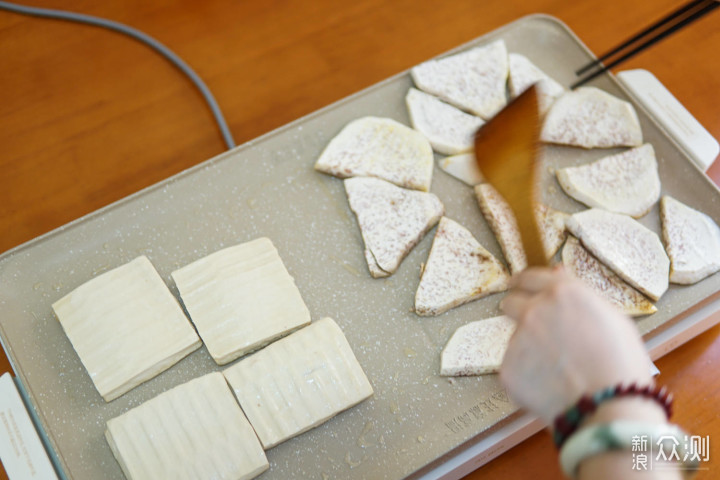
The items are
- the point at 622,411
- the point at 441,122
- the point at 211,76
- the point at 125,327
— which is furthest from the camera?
the point at 211,76

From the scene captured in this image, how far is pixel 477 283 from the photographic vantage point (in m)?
1.00

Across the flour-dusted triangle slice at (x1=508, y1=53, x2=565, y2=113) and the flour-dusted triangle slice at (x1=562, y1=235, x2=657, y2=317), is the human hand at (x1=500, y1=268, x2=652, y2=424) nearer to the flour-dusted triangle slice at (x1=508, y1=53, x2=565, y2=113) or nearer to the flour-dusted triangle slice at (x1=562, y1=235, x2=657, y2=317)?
the flour-dusted triangle slice at (x1=562, y1=235, x2=657, y2=317)

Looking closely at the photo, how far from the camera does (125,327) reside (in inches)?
36.1

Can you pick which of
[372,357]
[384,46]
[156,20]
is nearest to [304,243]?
[372,357]

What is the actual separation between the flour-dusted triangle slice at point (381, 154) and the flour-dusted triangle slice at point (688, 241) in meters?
0.44

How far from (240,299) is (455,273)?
36cm

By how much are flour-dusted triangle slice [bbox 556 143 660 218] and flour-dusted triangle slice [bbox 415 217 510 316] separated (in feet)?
0.75

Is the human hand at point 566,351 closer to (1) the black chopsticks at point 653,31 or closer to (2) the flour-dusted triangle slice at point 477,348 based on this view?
(2) the flour-dusted triangle slice at point 477,348

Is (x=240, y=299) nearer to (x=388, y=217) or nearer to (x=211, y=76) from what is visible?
(x=388, y=217)

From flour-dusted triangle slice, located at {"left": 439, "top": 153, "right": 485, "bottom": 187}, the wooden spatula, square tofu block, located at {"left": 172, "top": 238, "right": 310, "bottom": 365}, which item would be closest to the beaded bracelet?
the wooden spatula

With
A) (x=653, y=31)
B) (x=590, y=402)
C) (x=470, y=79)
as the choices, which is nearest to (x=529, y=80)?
(x=470, y=79)

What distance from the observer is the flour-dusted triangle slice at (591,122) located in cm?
117

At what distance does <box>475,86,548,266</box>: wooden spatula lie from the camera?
31.0 inches

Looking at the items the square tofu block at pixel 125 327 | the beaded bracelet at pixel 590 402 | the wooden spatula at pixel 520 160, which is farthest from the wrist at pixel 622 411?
the square tofu block at pixel 125 327
